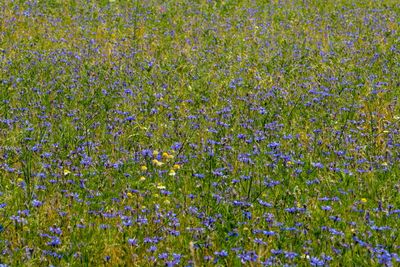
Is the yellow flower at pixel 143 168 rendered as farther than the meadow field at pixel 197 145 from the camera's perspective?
Yes

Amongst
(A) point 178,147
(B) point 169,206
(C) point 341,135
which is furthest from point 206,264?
(C) point 341,135

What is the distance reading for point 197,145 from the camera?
5.62m

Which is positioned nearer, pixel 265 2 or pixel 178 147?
pixel 178 147

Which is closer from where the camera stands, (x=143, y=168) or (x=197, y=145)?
(x=143, y=168)

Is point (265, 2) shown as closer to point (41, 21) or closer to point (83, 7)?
point (83, 7)

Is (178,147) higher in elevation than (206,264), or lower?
higher

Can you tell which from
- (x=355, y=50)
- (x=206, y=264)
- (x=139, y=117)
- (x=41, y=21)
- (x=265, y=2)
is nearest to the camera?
(x=206, y=264)

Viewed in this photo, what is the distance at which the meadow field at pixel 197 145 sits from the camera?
160 inches

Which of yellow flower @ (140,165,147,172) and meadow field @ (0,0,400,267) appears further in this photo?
yellow flower @ (140,165,147,172)

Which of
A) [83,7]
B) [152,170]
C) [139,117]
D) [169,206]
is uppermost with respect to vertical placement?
[83,7]

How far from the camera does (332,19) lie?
37.2 ft

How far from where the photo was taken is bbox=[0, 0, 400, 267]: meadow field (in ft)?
13.3

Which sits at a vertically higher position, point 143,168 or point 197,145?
point 197,145

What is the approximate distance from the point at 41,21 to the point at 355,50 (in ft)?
15.2
